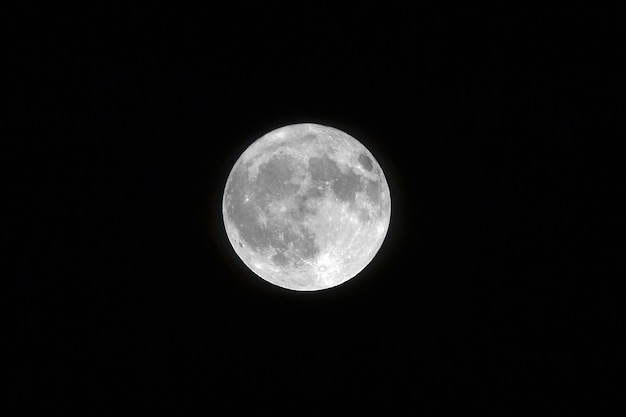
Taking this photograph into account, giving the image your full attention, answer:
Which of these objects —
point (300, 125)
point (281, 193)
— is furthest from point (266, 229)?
point (300, 125)

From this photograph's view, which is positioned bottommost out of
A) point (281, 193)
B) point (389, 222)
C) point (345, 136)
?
point (281, 193)

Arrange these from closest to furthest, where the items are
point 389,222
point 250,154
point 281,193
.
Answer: point 281,193, point 250,154, point 389,222

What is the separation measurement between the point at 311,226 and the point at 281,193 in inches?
18.3

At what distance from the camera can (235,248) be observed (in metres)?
5.59

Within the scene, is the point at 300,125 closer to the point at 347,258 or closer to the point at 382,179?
the point at 382,179

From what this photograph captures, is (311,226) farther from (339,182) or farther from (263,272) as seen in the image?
(263,272)

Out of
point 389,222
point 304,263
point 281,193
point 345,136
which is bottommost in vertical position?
point 304,263

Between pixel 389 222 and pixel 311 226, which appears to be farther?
pixel 389 222

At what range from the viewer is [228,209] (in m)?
5.44

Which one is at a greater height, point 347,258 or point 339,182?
point 339,182

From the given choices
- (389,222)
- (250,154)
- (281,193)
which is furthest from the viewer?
(389,222)

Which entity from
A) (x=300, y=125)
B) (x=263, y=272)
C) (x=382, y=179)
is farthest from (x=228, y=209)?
(x=382, y=179)

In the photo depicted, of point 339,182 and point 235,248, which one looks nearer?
point 339,182

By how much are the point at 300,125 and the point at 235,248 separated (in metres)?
1.66
